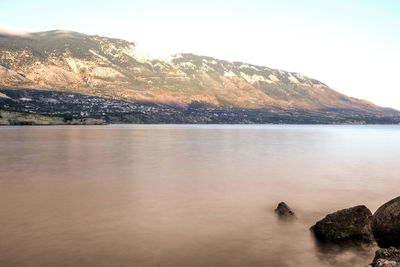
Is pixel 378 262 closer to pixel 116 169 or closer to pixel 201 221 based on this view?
pixel 201 221

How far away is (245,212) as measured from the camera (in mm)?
16844

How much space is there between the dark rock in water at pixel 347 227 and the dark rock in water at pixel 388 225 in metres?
0.77

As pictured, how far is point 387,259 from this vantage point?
874 centimetres

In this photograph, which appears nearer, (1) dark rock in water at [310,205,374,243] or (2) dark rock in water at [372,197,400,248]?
(2) dark rock in water at [372,197,400,248]

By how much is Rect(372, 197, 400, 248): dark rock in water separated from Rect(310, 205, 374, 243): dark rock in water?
2.53 feet

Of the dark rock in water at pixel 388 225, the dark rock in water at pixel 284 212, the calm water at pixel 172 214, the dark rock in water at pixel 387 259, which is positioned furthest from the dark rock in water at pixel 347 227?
the dark rock in water at pixel 284 212

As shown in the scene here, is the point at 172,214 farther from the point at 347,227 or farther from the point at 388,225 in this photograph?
the point at 388,225

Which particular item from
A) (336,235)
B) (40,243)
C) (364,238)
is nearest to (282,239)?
(336,235)

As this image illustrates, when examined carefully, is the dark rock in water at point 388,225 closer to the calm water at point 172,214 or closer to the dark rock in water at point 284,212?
the calm water at point 172,214

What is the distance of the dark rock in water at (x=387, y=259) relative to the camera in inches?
322

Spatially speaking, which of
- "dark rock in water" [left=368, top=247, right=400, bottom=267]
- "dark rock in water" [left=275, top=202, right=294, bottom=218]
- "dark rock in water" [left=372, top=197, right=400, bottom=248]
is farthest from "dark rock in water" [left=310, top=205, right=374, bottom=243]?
"dark rock in water" [left=275, top=202, right=294, bottom=218]

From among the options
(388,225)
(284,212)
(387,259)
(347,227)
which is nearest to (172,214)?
(284,212)

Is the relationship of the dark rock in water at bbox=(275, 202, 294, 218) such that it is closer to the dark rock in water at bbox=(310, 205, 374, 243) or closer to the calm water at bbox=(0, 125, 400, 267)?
the calm water at bbox=(0, 125, 400, 267)

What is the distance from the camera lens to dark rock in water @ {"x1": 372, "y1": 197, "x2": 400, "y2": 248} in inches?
417
